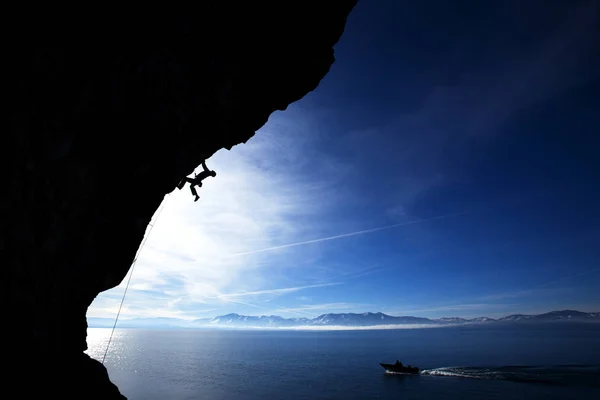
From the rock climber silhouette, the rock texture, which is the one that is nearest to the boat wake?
the rock climber silhouette

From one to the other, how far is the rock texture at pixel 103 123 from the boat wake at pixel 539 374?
5457 cm

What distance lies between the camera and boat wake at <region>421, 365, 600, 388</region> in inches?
1639

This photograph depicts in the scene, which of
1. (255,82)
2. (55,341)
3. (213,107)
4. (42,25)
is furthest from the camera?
(255,82)

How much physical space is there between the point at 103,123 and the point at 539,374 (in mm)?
67435

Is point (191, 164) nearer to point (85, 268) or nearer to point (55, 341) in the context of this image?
point (85, 268)

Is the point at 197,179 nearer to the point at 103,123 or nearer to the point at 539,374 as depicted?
the point at 103,123

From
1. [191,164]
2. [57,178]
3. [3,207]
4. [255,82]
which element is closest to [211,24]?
[255,82]

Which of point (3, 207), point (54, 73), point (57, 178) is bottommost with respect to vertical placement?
point (3, 207)

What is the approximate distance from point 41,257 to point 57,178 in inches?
118

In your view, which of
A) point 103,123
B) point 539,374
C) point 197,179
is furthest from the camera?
point 539,374

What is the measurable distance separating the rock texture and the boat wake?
5457 cm

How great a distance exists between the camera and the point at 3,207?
29.4 feet

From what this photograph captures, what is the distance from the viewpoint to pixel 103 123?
37.0 ft

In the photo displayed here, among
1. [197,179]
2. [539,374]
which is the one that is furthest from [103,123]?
[539,374]
